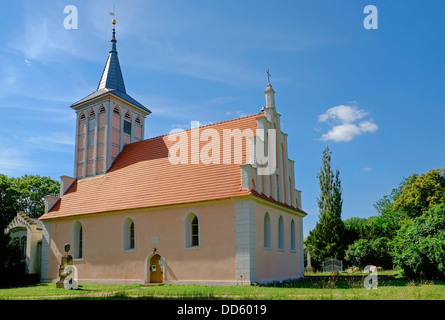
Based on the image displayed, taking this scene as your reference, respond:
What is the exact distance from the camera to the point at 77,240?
2789 centimetres

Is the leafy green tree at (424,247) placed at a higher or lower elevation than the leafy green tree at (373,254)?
higher

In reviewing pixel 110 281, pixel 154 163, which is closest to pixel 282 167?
pixel 154 163

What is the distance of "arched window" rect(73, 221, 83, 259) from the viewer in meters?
27.5

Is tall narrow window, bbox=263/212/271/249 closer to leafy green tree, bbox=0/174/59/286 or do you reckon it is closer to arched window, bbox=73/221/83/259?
arched window, bbox=73/221/83/259

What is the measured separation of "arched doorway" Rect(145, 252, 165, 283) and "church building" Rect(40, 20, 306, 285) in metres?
0.06

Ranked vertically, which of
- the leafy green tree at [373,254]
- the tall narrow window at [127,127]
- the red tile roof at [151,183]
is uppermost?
the tall narrow window at [127,127]

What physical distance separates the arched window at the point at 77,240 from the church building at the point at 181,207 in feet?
0.23

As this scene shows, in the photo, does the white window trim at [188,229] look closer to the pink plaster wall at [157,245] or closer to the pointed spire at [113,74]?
the pink plaster wall at [157,245]

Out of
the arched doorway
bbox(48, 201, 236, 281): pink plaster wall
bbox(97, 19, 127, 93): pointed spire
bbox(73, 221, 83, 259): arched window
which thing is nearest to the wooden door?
the arched doorway

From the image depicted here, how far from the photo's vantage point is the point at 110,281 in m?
24.9

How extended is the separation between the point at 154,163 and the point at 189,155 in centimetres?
288

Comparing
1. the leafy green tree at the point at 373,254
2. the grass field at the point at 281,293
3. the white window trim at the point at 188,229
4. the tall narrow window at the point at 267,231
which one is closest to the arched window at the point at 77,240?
the grass field at the point at 281,293

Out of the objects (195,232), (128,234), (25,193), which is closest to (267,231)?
(195,232)

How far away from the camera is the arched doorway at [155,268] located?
915 inches
